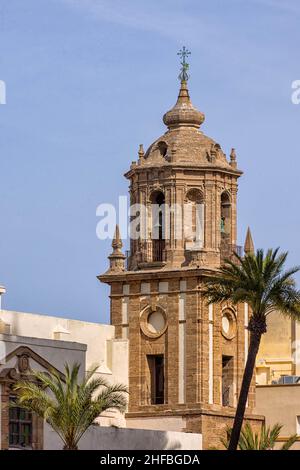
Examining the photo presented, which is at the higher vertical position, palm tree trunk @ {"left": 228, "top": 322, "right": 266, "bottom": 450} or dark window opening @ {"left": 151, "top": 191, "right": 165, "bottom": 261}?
dark window opening @ {"left": 151, "top": 191, "right": 165, "bottom": 261}

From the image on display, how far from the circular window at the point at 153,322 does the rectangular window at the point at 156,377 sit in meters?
1.03

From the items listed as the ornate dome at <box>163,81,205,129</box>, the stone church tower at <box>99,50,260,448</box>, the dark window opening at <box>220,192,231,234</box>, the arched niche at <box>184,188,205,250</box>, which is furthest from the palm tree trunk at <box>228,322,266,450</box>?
the ornate dome at <box>163,81,205,129</box>

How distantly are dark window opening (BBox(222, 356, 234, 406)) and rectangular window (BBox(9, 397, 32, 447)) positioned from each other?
1741cm

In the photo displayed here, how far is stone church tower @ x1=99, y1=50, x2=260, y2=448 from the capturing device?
9544 cm

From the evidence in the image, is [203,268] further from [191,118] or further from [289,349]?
[289,349]

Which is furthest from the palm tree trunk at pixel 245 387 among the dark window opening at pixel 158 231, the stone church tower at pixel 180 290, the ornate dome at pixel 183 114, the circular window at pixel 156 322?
the ornate dome at pixel 183 114

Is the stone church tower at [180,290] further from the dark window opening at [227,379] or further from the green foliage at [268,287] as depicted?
the green foliage at [268,287]

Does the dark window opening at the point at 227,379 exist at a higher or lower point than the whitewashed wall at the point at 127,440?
higher

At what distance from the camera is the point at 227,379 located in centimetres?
9756

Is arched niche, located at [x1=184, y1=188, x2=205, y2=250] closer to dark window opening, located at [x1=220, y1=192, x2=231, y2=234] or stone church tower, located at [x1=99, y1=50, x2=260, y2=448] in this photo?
stone church tower, located at [x1=99, y1=50, x2=260, y2=448]

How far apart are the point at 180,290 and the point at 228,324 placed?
3134 millimetres

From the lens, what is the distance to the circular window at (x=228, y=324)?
97375mm

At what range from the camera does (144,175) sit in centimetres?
9806
